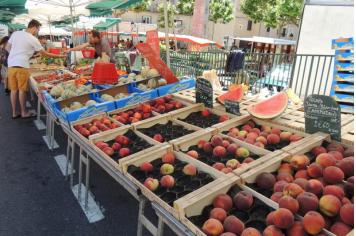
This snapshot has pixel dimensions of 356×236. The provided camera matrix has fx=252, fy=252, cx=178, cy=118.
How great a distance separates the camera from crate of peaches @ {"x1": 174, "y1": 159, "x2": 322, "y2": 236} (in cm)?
125

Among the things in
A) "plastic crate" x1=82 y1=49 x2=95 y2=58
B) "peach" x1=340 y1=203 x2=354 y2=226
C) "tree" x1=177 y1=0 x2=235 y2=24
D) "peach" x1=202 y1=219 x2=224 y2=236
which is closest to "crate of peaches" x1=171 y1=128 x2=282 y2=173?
"peach" x1=202 y1=219 x2=224 y2=236

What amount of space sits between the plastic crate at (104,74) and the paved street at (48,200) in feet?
4.52

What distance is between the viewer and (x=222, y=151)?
6.95ft

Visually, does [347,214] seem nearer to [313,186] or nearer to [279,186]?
[313,186]

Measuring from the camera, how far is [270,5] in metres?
25.9

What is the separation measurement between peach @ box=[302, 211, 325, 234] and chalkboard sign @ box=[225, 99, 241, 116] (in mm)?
1740

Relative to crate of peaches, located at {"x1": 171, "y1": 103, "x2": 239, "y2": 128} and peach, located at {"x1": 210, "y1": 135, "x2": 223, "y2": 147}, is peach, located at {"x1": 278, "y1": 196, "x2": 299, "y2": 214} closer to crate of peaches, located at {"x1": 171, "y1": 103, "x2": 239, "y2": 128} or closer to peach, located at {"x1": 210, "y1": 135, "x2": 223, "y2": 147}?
peach, located at {"x1": 210, "y1": 135, "x2": 223, "y2": 147}

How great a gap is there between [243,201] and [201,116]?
1755 mm

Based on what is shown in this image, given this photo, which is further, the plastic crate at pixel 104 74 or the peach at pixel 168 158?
the plastic crate at pixel 104 74

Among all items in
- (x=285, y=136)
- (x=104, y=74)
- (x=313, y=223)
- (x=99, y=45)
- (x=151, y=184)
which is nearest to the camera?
(x=313, y=223)

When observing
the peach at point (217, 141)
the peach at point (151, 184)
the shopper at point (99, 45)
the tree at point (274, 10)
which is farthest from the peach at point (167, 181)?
the tree at point (274, 10)

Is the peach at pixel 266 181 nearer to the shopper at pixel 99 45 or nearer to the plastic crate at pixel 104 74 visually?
the plastic crate at pixel 104 74

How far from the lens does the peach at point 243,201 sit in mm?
1468

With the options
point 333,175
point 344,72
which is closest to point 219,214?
point 333,175
